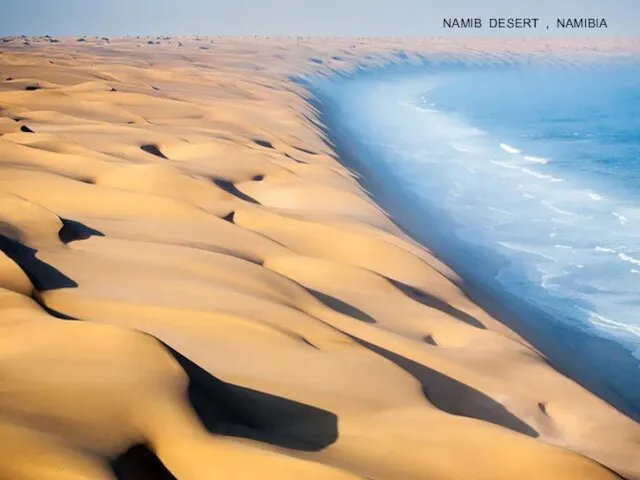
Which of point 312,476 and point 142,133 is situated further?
point 142,133

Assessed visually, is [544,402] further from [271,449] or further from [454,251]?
[454,251]

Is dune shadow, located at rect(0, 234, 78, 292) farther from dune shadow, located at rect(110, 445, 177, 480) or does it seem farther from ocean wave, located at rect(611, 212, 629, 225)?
ocean wave, located at rect(611, 212, 629, 225)

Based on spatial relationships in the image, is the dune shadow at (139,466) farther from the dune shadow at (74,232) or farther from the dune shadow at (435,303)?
the dune shadow at (435,303)

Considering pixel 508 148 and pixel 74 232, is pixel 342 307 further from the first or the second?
pixel 508 148

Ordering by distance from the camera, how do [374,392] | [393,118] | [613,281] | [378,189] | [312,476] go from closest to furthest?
1. [312,476]
2. [374,392]
3. [613,281]
4. [378,189]
5. [393,118]

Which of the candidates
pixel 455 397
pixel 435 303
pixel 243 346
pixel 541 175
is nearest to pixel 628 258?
pixel 435 303

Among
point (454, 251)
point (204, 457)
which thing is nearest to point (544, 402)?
point (204, 457)
